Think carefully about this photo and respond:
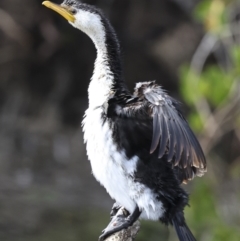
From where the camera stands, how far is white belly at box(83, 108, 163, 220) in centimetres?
329

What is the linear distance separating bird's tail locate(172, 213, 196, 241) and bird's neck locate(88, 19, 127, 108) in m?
0.62

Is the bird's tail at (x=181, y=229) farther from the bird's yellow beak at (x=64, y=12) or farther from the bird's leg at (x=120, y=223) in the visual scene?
the bird's yellow beak at (x=64, y=12)

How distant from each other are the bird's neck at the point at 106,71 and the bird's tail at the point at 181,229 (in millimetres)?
625

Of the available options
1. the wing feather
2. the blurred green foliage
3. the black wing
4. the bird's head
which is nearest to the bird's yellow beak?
the bird's head

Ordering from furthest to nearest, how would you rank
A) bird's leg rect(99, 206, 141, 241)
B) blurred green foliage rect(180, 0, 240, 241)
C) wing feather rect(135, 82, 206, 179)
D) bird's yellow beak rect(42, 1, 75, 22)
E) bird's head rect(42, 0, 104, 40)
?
blurred green foliage rect(180, 0, 240, 241) → bird's yellow beak rect(42, 1, 75, 22) → bird's head rect(42, 0, 104, 40) → bird's leg rect(99, 206, 141, 241) → wing feather rect(135, 82, 206, 179)

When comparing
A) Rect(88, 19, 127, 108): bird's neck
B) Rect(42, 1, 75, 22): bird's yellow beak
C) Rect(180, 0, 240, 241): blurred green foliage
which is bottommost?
Rect(88, 19, 127, 108): bird's neck

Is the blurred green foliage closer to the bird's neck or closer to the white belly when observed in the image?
the bird's neck

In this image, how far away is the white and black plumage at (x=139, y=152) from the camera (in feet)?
10.5

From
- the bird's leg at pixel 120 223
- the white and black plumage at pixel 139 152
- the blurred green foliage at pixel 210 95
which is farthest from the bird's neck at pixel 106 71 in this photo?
the blurred green foliage at pixel 210 95

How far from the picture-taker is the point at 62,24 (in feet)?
28.8

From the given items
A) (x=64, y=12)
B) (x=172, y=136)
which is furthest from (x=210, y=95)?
(x=172, y=136)

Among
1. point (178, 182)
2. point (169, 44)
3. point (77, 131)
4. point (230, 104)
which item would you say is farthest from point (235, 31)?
point (178, 182)

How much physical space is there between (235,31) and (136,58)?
196 centimetres

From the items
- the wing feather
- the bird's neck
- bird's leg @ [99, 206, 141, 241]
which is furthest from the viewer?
the bird's neck
